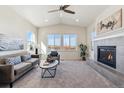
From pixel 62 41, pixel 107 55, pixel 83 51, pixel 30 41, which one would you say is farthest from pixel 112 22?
pixel 62 41

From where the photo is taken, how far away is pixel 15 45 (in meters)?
6.00

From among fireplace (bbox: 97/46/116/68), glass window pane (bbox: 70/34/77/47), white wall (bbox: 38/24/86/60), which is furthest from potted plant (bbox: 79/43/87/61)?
fireplace (bbox: 97/46/116/68)

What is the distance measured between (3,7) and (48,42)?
5652 mm

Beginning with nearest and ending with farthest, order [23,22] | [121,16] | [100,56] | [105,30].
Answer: [121,16] → [105,30] → [100,56] → [23,22]

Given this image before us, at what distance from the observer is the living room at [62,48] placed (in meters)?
3.89

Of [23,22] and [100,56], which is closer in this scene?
[100,56]

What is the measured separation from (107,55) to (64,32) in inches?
206

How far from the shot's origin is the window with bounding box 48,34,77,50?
10.2 m

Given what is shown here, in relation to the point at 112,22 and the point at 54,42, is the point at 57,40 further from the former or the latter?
the point at 112,22

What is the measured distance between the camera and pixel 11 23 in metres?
5.70

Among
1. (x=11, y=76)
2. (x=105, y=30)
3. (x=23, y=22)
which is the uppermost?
(x=23, y=22)

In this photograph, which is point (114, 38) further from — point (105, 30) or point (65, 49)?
point (65, 49)

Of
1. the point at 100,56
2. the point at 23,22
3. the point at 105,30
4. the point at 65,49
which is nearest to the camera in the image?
the point at 105,30
